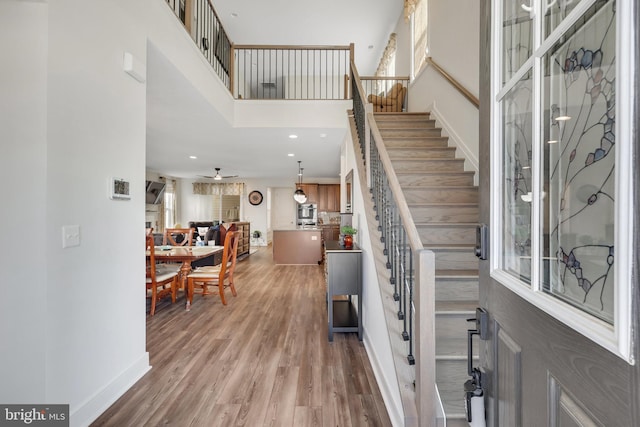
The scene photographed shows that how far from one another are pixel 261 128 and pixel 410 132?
214 cm

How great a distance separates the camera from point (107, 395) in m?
1.90

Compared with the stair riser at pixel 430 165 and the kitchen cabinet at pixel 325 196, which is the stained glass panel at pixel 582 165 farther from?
the kitchen cabinet at pixel 325 196

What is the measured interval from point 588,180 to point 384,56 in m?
7.22

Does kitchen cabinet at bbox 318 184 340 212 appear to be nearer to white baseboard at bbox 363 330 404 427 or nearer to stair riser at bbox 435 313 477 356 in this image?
white baseboard at bbox 363 330 404 427

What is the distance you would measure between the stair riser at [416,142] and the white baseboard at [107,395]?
323 centimetres

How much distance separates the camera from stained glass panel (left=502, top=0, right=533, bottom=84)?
0.77 meters

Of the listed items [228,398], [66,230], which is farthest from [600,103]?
[228,398]

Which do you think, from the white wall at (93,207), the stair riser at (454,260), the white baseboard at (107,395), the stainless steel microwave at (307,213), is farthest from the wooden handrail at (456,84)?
the stainless steel microwave at (307,213)

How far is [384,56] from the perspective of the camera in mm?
6820

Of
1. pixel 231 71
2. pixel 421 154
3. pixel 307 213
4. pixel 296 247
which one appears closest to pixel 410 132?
pixel 421 154

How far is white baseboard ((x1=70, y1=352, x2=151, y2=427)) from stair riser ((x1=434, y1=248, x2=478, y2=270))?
7.81 ft

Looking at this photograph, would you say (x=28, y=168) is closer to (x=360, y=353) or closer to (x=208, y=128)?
(x=360, y=353)

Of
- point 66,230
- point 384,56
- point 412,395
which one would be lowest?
point 412,395

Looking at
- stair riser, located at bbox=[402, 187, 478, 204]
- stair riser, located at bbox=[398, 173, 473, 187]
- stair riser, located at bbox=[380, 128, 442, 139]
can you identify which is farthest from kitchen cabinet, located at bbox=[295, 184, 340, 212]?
stair riser, located at bbox=[402, 187, 478, 204]
